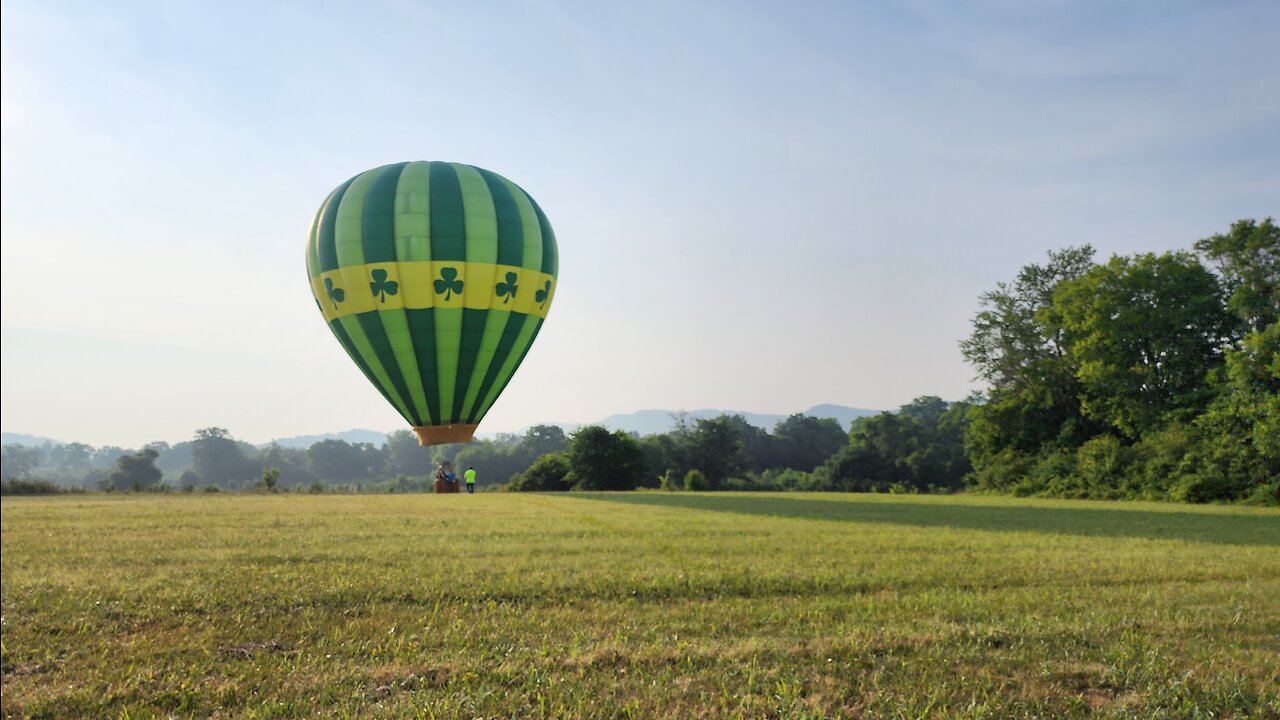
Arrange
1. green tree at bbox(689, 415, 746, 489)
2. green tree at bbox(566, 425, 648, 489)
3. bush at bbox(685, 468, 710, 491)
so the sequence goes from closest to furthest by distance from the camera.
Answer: bush at bbox(685, 468, 710, 491) < green tree at bbox(566, 425, 648, 489) < green tree at bbox(689, 415, 746, 489)

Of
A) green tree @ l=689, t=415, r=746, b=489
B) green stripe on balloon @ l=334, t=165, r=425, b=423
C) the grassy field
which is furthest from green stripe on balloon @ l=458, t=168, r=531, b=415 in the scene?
green tree @ l=689, t=415, r=746, b=489

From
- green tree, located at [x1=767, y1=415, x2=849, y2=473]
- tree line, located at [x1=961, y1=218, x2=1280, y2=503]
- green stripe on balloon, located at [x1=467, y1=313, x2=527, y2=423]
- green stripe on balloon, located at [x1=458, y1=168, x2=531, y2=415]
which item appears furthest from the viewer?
green tree, located at [x1=767, y1=415, x2=849, y2=473]

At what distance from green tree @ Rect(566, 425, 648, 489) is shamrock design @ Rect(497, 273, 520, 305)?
97.2ft

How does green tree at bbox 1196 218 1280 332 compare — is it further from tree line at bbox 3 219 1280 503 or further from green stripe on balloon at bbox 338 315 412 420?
green stripe on balloon at bbox 338 315 412 420

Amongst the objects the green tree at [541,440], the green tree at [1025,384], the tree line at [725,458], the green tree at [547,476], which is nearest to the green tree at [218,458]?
the tree line at [725,458]

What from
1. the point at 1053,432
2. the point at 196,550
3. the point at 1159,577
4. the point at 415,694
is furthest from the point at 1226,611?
the point at 1053,432

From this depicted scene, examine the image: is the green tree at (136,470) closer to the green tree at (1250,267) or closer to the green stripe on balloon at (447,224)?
the green stripe on balloon at (447,224)

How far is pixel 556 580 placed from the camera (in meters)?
9.33

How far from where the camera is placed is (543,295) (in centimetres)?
2755

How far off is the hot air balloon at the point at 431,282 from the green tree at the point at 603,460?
28.2m

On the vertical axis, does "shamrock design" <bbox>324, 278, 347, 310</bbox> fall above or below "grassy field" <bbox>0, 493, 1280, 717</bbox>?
above

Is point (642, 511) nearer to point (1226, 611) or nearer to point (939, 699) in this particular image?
point (1226, 611)

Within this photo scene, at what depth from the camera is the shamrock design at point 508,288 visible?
25.9m

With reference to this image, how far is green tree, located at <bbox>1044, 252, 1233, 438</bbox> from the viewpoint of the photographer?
31062mm
